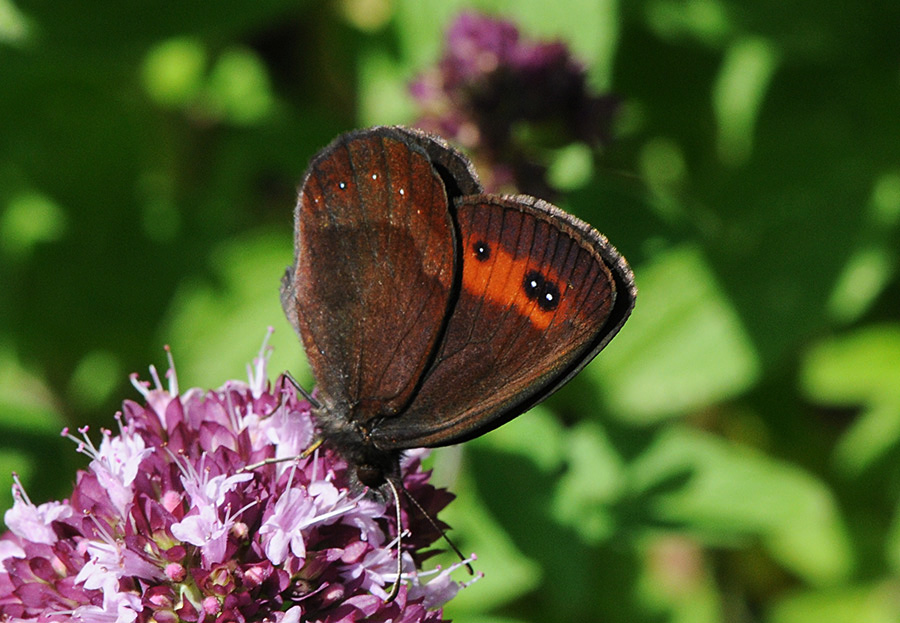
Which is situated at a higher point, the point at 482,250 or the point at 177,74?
the point at 177,74

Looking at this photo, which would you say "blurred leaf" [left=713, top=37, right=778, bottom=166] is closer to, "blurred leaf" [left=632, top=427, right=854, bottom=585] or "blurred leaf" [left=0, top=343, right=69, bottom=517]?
"blurred leaf" [left=632, top=427, right=854, bottom=585]

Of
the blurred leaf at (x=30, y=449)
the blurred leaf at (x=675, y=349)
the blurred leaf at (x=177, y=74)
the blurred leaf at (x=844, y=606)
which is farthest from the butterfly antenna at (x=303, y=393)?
the blurred leaf at (x=844, y=606)

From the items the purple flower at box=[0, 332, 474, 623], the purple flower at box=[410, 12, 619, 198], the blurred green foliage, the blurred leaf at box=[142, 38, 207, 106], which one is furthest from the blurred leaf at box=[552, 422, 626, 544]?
the blurred leaf at box=[142, 38, 207, 106]

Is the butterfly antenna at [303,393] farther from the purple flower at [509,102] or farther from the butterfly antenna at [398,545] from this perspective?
the purple flower at [509,102]

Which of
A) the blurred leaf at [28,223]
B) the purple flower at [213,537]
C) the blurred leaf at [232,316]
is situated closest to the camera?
the purple flower at [213,537]

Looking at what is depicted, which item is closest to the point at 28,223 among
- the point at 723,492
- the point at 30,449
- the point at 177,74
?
the point at 177,74

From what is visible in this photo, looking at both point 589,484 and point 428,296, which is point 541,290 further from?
point 589,484
